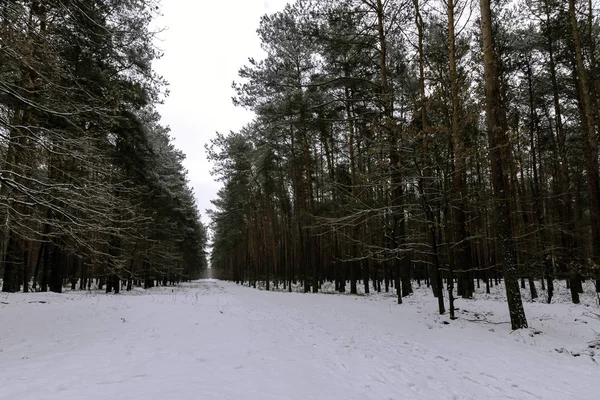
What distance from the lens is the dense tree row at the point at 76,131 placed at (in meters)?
6.02

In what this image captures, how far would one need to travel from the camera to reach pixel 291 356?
18.7 ft

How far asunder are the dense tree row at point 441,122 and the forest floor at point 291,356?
1411 mm

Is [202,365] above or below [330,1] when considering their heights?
below

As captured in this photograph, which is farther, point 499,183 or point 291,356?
point 499,183

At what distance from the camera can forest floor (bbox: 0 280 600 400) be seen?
413 centimetres

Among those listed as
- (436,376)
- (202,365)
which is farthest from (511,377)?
(202,365)

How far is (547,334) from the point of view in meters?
7.27

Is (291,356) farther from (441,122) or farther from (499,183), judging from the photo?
(441,122)

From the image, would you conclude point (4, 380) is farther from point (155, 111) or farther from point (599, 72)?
point (155, 111)

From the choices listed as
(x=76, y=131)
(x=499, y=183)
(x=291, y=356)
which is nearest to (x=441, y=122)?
(x=499, y=183)

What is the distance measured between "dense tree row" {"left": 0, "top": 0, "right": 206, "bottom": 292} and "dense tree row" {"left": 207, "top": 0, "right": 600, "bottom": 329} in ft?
20.1

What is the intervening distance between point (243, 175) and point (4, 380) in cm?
2569

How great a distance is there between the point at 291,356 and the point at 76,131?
983 cm

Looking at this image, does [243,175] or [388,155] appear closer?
[388,155]
